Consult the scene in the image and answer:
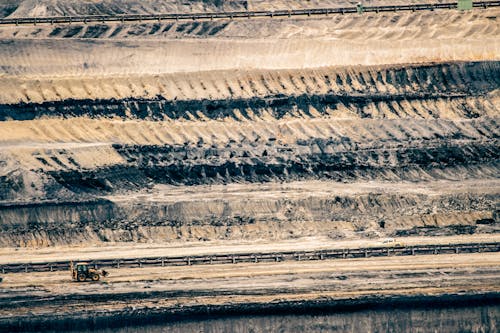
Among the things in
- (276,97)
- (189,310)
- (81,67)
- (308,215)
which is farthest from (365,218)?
(81,67)

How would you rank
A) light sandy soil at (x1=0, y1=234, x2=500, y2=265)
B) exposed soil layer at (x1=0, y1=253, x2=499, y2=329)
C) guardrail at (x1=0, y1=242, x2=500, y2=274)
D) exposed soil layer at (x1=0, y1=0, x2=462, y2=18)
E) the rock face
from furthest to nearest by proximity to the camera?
exposed soil layer at (x1=0, y1=0, x2=462, y2=18)
the rock face
light sandy soil at (x1=0, y1=234, x2=500, y2=265)
guardrail at (x1=0, y1=242, x2=500, y2=274)
exposed soil layer at (x1=0, y1=253, x2=499, y2=329)

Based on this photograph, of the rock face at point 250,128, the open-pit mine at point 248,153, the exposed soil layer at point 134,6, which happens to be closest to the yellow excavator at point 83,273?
the open-pit mine at point 248,153

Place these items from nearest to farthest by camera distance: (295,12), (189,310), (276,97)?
1. (189,310)
2. (276,97)
3. (295,12)

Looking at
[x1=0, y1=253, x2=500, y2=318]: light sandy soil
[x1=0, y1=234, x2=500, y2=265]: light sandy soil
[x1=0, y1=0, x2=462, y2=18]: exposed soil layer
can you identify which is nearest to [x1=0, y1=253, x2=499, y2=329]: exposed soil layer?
[x1=0, y1=253, x2=500, y2=318]: light sandy soil

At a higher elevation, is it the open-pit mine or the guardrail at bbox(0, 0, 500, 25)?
the guardrail at bbox(0, 0, 500, 25)

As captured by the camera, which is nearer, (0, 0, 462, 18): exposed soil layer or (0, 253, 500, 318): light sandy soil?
(0, 253, 500, 318): light sandy soil

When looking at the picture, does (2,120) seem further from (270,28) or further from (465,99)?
(465,99)

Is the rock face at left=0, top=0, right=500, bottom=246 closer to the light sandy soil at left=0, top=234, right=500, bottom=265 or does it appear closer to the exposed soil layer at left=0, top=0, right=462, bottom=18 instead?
the light sandy soil at left=0, top=234, right=500, bottom=265
